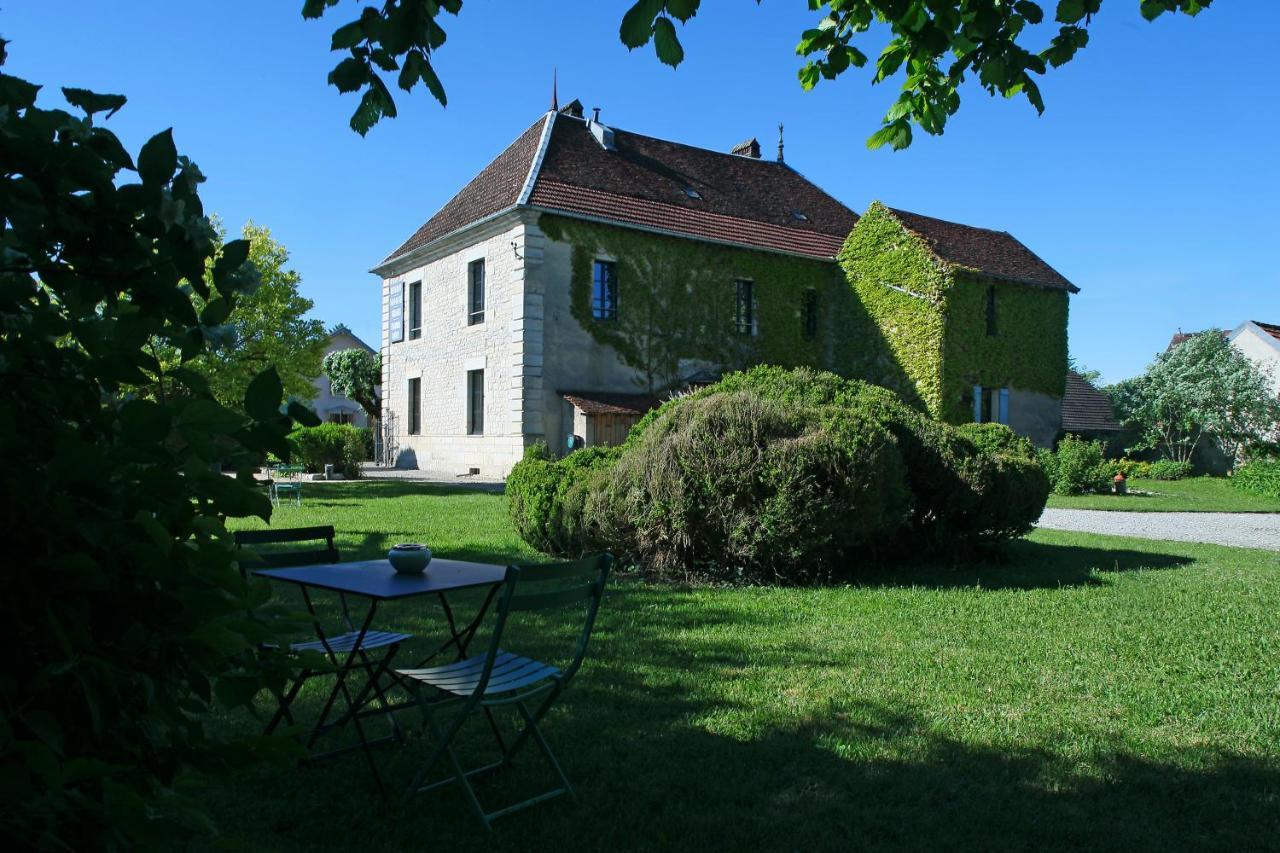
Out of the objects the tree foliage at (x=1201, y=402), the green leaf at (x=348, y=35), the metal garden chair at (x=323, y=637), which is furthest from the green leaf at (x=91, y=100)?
the tree foliage at (x=1201, y=402)

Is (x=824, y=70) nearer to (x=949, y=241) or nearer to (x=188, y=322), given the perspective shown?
(x=188, y=322)

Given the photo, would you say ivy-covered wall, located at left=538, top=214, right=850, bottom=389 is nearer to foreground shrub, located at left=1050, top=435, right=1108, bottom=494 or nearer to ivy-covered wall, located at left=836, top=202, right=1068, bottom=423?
ivy-covered wall, located at left=836, top=202, right=1068, bottom=423

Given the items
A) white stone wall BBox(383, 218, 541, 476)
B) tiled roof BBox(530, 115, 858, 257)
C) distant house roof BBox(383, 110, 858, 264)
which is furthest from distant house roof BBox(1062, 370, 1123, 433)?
white stone wall BBox(383, 218, 541, 476)

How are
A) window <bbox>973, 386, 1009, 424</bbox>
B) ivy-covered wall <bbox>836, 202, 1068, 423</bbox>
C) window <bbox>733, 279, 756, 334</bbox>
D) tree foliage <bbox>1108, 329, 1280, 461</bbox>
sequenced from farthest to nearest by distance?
tree foliage <bbox>1108, 329, 1280, 461</bbox> → window <bbox>973, 386, 1009, 424</bbox> → window <bbox>733, 279, 756, 334</bbox> → ivy-covered wall <bbox>836, 202, 1068, 423</bbox>

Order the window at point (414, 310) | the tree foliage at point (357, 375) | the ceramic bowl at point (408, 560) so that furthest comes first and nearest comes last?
1. the tree foliage at point (357, 375)
2. the window at point (414, 310)
3. the ceramic bowl at point (408, 560)

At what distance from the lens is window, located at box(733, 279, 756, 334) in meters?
27.2

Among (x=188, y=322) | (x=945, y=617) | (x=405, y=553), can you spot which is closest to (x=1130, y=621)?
(x=945, y=617)

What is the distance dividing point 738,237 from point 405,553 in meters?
23.6

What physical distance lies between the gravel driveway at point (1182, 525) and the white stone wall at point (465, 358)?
12726 mm

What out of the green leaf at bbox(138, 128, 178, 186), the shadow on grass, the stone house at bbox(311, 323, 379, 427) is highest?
the stone house at bbox(311, 323, 379, 427)

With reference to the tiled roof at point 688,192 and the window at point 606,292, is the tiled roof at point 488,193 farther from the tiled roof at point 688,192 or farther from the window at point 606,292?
the window at point 606,292

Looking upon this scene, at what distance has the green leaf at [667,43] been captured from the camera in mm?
3383

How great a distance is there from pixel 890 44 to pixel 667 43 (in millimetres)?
2708

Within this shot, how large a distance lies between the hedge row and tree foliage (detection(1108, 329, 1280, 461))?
99.2ft
